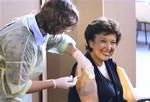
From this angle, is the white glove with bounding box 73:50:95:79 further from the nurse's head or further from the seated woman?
the nurse's head

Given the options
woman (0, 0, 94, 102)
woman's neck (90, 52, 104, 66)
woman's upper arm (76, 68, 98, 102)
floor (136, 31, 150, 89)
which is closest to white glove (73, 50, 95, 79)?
woman's upper arm (76, 68, 98, 102)

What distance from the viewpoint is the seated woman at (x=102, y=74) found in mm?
2004

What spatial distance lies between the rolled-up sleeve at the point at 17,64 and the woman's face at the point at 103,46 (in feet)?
1.94

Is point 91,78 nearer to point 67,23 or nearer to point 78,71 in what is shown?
point 78,71

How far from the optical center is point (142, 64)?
543 cm

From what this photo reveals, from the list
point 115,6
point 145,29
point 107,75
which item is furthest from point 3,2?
point 145,29

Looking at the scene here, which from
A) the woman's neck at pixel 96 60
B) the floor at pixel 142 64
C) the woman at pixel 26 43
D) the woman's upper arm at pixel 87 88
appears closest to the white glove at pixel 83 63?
the woman's upper arm at pixel 87 88

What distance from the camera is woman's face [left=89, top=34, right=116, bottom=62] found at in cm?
211

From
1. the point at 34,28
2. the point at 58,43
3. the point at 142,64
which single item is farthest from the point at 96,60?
the point at 142,64

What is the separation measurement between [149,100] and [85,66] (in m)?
0.59

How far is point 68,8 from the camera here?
62.7 inches

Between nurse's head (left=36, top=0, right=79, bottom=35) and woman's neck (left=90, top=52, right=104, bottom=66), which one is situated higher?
nurse's head (left=36, top=0, right=79, bottom=35)

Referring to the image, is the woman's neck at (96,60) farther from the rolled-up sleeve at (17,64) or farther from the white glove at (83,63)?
the rolled-up sleeve at (17,64)

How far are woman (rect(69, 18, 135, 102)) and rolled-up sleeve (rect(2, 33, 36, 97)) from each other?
46cm
